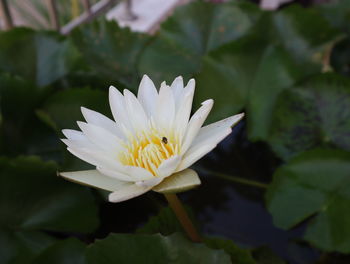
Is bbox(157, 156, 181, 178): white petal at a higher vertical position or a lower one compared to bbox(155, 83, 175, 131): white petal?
lower

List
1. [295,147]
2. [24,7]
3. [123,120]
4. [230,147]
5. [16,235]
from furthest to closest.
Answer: [24,7], [230,147], [295,147], [16,235], [123,120]

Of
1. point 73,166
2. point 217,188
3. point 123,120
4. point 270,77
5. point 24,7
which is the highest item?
point 24,7

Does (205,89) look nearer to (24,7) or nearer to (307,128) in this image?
(307,128)

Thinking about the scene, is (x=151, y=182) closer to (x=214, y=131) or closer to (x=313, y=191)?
A: (x=214, y=131)

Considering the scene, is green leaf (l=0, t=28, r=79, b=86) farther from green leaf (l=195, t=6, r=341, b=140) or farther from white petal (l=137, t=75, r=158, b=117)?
white petal (l=137, t=75, r=158, b=117)

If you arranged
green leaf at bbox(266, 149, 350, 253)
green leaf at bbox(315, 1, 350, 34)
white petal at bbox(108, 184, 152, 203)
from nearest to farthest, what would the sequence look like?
white petal at bbox(108, 184, 152, 203) < green leaf at bbox(266, 149, 350, 253) < green leaf at bbox(315, 1, 350, 34)

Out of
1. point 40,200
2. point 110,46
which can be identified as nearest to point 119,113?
point 40,200

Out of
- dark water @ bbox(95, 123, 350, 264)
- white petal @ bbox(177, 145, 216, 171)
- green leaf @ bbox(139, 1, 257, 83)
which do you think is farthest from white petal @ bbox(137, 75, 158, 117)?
green leaf @ bbox(139, 1, 257, 83)

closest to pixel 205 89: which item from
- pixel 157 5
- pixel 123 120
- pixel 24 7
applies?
pixel 123 120
